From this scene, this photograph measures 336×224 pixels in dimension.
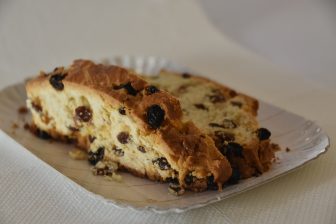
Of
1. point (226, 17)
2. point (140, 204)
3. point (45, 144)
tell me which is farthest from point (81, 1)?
point (140, 204)

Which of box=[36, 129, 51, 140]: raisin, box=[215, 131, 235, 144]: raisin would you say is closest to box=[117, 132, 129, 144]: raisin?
box=[215, 131, 235, 144]: raisin

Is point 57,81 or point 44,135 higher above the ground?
point 57,81

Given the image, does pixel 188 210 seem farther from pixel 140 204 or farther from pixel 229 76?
pixel 229 76

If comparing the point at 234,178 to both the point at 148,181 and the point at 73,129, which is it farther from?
the point at 73,129

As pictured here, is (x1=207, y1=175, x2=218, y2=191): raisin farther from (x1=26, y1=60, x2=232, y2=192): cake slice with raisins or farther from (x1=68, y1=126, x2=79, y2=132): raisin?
(x1=68, y1=126, x2=79, y2=132): raisin

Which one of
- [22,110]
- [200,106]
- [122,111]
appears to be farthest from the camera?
[22,110]

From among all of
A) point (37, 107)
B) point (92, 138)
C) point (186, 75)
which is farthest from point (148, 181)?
point (186, 75)

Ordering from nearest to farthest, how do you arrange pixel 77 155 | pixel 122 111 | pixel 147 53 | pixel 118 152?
1. pixel 122 111
2. pixel 118 152
3. pixel 77 155
4. pixel 147 53
